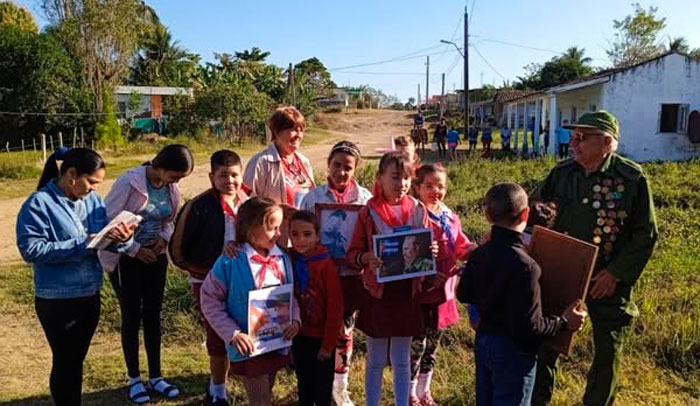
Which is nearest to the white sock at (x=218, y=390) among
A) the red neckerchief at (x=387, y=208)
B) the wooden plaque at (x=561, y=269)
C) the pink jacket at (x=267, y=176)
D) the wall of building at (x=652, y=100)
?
the pink jacket at (x=267, y=176)

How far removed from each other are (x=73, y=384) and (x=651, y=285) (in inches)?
214

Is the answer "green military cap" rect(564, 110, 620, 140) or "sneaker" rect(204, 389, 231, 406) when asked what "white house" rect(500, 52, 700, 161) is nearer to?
"green military cap" rect(564, 110, 620, 140)

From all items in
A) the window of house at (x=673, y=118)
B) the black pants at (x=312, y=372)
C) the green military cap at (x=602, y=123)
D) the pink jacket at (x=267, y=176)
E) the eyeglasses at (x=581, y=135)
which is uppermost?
the window of house at (x=673, y=118)

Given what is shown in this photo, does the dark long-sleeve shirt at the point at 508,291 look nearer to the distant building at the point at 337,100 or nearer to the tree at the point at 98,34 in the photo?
the tree at the point at 98,34

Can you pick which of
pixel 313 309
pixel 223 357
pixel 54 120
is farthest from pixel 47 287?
pixel 54 120

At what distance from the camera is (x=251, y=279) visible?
109 inches

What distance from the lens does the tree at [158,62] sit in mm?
48062

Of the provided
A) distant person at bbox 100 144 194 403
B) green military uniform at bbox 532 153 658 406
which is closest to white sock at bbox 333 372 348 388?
distant person at bbox 100 144 194 403

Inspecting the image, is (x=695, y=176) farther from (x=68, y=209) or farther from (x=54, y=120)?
(x=54, y=120)

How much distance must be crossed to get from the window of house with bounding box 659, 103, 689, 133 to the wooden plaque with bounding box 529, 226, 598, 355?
1974 cm

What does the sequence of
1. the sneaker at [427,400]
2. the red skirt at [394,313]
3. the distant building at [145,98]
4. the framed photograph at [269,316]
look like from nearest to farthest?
1. the framed photograph at [269,316]
2. the red skirt at [394,313]
3. the sneaker at [427,400]
4. the distant building at [145,98]

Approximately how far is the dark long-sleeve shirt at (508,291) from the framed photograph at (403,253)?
15.9 inches

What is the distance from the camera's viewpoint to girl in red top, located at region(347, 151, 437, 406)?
3.14 metres

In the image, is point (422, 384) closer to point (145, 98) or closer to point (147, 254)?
point (147, 254)
